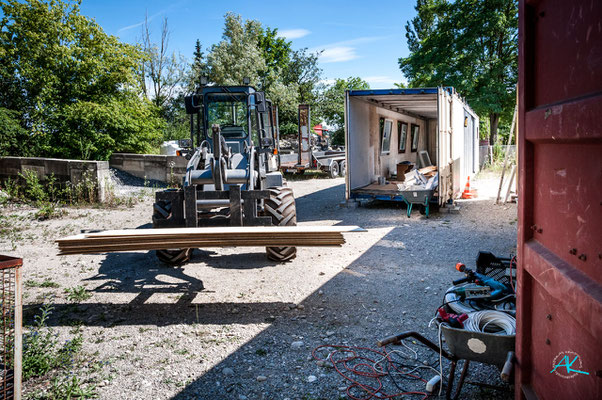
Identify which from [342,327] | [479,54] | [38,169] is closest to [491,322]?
[342,327]

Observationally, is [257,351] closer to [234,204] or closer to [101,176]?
[234,204]

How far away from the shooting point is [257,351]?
3855mm

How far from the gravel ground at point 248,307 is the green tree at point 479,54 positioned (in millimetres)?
18853

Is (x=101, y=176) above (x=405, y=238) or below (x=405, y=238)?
above

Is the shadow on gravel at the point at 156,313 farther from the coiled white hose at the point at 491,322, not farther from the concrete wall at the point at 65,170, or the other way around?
the concrete wall at the point at 65,170

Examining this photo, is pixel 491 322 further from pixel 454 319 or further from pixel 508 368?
pixel 508 368

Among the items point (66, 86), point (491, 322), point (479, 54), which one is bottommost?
point (491, 322)

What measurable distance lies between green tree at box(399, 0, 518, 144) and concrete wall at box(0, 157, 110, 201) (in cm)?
2053

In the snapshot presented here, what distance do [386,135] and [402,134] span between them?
2.49 meters

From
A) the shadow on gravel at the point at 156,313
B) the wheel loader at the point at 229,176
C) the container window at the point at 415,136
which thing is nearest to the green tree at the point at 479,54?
the container window at the point at 415,136

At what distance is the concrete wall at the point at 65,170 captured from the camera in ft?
39.4

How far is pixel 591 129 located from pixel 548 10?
80 centimetres

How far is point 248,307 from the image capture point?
4.88 meters

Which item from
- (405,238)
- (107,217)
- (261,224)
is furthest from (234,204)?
Result: (107,217)
